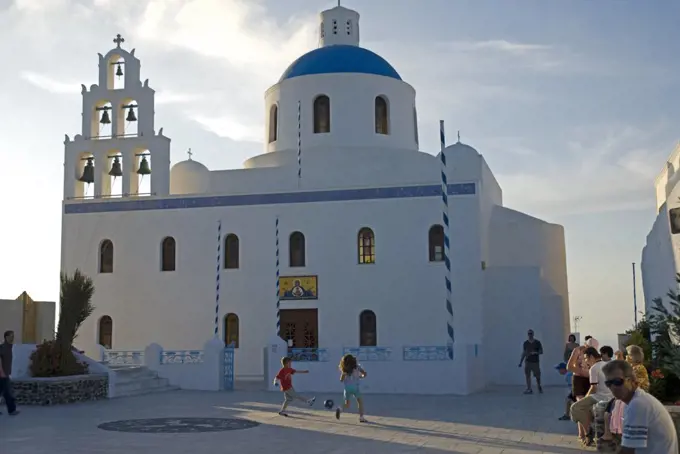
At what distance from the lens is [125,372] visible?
17.9 metres

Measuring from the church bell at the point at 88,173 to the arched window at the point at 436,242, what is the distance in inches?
406

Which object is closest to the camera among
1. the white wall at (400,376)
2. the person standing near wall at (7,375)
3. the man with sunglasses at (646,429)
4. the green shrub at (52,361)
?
the man with sunglasses at (646,429)

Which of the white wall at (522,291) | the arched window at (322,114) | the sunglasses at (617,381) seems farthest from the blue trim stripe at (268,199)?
the sunglasses at (617,381)

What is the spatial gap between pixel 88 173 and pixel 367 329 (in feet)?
31.8

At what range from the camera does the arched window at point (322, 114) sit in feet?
81.9

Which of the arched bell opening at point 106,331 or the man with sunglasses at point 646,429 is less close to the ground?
the arched bell opening at point 106,331

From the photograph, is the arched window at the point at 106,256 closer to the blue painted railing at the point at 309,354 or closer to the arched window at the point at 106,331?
the arched window at the point at 106,331

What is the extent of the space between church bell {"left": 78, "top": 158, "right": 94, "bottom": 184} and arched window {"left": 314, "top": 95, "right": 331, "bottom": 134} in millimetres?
6894

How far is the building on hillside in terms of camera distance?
13.2 metres

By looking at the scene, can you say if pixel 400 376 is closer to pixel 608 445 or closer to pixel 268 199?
pixel 268 199

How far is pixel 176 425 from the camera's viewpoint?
37.6 ft

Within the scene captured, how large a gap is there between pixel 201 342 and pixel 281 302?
100.0 inches

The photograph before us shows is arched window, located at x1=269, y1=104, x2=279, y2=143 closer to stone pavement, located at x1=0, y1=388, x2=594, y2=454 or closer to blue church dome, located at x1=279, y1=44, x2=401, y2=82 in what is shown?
blue church dome, located at x1=279, y1=44, x2=401, y2=82

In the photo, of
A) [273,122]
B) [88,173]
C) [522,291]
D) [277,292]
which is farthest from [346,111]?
[88,173]
